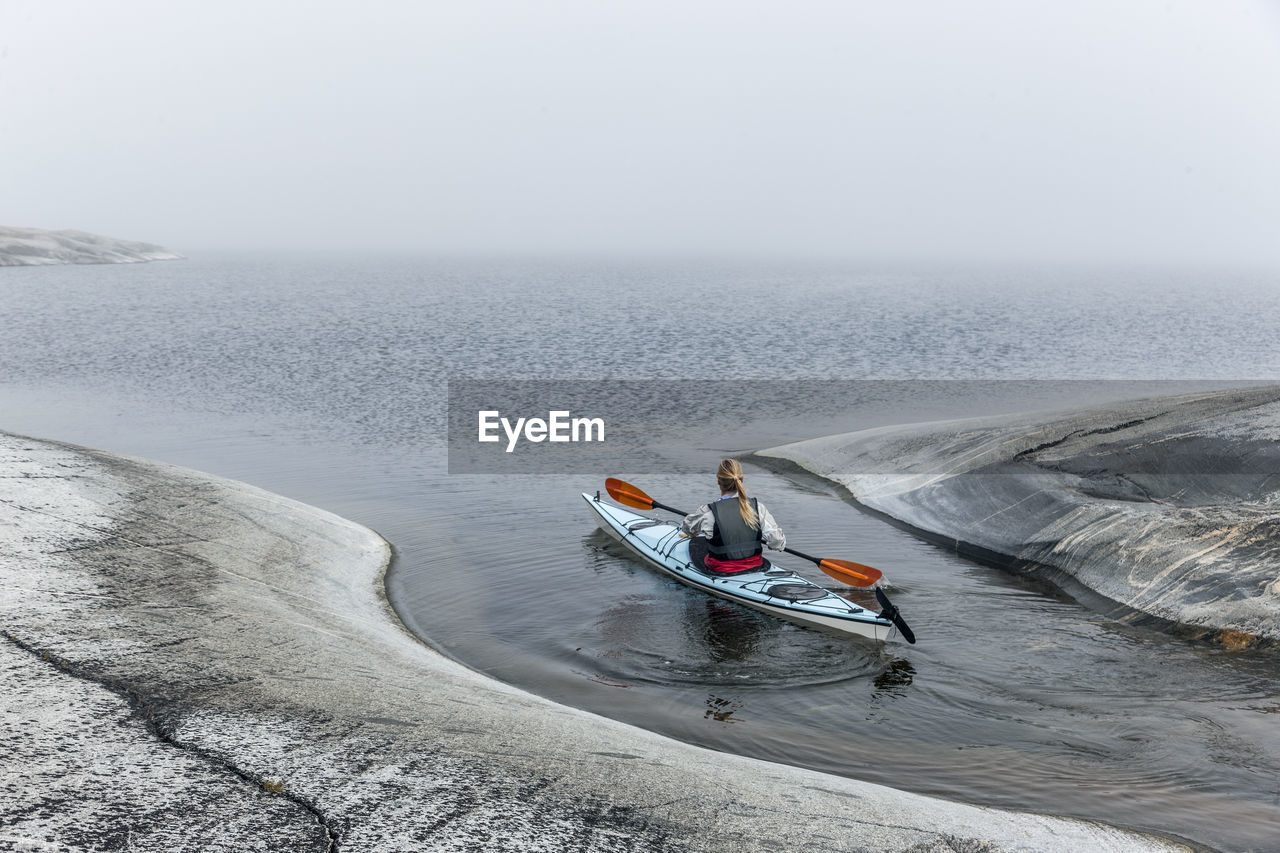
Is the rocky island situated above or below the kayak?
above

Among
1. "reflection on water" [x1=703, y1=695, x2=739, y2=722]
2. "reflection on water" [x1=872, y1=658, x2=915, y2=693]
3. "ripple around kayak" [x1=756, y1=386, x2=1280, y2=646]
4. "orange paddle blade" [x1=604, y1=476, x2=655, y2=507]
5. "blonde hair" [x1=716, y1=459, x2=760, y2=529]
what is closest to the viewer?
"reflection on water" [x1=703, y1=695, x2=739, y2=722]

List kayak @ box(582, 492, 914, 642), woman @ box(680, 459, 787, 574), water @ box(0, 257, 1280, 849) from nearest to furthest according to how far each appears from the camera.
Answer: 1. water @ box(0, 257, 1280, 849)
2. kayak @ box(582, 492, 914, 642)
3. woman @ box(680, 459, 787, 574)

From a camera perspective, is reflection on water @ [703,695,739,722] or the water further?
reflection on water @ [703,695,739,722]

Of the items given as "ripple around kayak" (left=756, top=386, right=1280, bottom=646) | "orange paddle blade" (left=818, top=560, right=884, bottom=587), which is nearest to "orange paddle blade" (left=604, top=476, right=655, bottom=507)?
"orange paddle blade" (left=818, top=560, right=884, bottom=587)

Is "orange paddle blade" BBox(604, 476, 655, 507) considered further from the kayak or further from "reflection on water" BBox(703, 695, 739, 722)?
"reflection on water" BBox(703, 695, 739, 722)

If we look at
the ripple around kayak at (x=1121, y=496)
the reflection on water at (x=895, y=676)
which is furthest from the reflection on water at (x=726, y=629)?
the ripple around kayak at (x=1121, y=496)

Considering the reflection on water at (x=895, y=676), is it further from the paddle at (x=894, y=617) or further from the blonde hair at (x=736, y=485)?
the blonde hair at (x=736, y=485)

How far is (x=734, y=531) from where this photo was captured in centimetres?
1500

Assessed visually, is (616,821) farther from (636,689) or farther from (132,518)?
(132,518)

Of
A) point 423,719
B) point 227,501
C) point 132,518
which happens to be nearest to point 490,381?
point 227,501

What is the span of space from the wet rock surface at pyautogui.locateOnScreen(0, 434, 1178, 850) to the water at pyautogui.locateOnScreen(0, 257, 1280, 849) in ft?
5.63

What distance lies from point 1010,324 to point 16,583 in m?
71.6

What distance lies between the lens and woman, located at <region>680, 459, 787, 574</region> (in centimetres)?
1480

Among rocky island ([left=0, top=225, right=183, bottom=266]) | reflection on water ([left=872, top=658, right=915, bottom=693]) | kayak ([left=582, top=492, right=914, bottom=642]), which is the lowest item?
reflection on water ([left=872, top=658, right=915, bottom=693])
